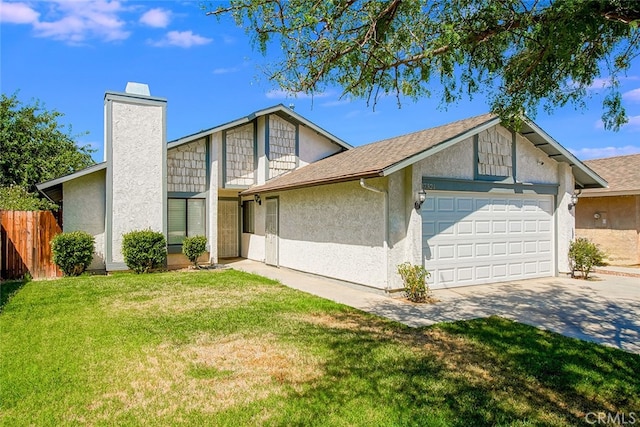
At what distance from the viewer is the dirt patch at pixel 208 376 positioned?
13.8 feet

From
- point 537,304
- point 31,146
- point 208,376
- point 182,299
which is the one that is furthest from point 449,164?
point 31,146

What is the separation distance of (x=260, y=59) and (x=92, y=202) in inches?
405

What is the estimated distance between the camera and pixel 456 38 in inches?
208

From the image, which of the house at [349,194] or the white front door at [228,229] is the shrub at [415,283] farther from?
the white front door at [228,229]

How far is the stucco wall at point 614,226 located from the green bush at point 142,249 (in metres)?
17.2

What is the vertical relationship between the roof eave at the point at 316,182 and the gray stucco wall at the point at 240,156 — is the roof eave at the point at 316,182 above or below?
below

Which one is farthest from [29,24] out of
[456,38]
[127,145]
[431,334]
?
[431,334]

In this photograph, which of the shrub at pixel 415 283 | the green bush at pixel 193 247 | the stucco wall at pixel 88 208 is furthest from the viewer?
the green bush at pixel 193 247

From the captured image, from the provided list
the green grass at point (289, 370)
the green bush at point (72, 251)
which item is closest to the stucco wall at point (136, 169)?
the green bush at point (72, 251)

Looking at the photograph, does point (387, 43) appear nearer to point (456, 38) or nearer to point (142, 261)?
point (456, 38)

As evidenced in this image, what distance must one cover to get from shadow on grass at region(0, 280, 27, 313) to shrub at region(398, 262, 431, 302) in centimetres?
832

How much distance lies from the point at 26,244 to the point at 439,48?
12893 millimetres

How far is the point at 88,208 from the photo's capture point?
13484 mm

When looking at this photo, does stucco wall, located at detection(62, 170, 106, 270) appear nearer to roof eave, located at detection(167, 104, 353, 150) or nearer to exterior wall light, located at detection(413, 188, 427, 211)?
roof eave, located at detection(167, 104, 353, 150)
